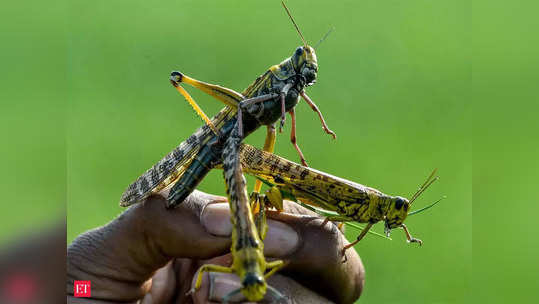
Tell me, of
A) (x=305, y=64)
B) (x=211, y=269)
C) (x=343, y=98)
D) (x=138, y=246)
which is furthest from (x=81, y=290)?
(x=343, y=98)

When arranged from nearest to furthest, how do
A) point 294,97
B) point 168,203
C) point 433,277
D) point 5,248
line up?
point 5,248 → point 168,203 → point 294,97 → point 433,277

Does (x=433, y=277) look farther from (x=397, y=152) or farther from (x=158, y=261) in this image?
(x=158, y=261)

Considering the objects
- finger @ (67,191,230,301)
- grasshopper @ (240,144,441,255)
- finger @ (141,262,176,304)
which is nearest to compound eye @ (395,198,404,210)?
grasshopper @ (240,144,441,255)

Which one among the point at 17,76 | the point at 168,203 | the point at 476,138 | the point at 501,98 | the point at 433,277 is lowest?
the point at 433,277

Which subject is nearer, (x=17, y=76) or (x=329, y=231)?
(x=17, y=76)

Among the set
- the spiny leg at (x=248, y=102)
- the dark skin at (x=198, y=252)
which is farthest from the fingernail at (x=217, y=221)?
the spiny leg at (x=248, y=102)

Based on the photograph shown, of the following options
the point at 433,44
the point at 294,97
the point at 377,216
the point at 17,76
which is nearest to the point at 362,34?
the point at 433,44

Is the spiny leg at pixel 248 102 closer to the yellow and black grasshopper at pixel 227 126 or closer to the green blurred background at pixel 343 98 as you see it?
the yellow and black grasshopper at pixel 227 126

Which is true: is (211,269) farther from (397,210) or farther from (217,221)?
(397,210)
